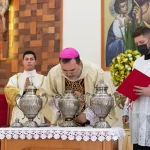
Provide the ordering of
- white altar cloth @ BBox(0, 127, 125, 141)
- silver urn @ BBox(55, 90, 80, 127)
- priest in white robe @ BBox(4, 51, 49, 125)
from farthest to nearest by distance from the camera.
→ priest in white robe @ BBox(4, 51, 49, 125), silver urn @ BBox(55, 90, 80, 127), white altar cloth @ BBox(0, 127, 125, 141)

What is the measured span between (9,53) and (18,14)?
678 millimetres

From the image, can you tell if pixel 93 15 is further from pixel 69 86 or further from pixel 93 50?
pixel 69 86

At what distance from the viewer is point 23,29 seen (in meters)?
6.56

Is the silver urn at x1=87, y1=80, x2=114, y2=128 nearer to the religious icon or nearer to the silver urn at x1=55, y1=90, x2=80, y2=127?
the silver urn at x1=55, y1=90, x2=80, y2=127

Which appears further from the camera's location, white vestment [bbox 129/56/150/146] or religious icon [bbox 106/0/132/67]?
religious icon [bbox 106/0/132/67]

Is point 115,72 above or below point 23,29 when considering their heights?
below

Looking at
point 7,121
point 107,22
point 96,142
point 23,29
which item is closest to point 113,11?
point 107,22

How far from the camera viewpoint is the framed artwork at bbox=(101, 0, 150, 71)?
5.86 metres

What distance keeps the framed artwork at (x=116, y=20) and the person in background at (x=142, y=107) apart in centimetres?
250

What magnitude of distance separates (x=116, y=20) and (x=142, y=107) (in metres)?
2.94

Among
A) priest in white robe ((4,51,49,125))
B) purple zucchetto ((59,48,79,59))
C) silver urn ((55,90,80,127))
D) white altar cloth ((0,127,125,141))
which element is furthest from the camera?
priest in white robe ((4,51,49,125))

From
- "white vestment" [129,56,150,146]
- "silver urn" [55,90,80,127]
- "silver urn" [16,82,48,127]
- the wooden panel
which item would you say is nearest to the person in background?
"white vestment" [129,56,150,146]

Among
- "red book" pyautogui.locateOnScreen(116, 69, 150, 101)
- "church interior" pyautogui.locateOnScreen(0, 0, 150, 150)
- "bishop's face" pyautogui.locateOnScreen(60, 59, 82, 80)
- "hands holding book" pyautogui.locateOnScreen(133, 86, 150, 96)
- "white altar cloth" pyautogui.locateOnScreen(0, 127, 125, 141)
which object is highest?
"church interior" pyautogui.locateOnScreen(0, 0, 150, 150)

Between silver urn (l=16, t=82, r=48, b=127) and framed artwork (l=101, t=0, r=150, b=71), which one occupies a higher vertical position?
framed artwork (l=101, t=0, r=150, b=71)
